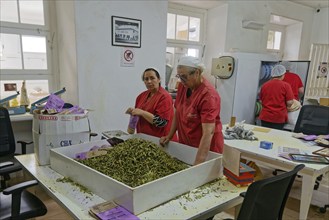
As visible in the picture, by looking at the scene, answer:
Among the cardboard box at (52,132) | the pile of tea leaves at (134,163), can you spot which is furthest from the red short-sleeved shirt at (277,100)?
the cardboard box at (52,132)

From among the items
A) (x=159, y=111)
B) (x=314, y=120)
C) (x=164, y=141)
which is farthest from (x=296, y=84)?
(x=164, y=141)

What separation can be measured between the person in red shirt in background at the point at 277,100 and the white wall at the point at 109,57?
65.0 inches

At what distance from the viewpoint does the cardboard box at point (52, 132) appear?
5.20ft

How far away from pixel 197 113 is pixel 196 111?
0.02 meters

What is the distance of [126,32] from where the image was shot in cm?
329

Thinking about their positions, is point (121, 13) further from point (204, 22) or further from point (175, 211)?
point (175, 211)

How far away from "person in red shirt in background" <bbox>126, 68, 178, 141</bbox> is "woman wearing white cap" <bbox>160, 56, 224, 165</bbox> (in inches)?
9.2

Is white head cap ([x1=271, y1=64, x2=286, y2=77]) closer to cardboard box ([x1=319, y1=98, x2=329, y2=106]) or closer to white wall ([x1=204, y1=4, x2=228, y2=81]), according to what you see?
white wall ([x1=204, y1=4, x2=228, y2=81])

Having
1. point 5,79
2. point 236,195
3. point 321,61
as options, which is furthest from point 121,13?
point 321,61

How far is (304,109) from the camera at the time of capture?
10.2ft

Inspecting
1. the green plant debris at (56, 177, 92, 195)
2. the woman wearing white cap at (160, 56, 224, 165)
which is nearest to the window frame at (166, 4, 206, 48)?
the woman wearing white cap at (160, 56, 224, 165)

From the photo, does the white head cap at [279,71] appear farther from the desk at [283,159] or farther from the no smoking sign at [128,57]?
the no smoking sign at [128,57]

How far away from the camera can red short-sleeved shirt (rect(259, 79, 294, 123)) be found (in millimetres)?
3652

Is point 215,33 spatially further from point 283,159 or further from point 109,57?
point 283,159
